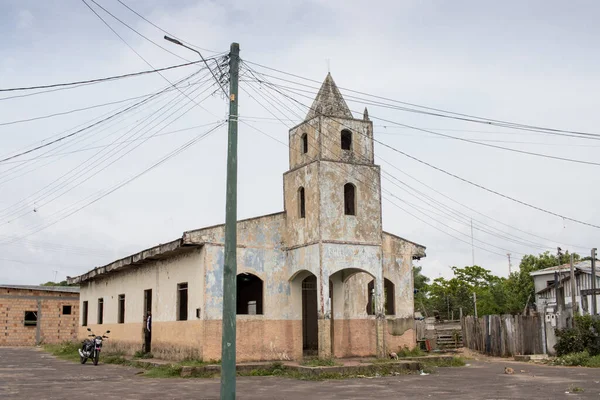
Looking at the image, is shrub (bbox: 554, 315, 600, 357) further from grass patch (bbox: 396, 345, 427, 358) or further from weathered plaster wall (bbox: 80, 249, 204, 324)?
weathered plaster wall (bbox: 80, 249, 204, 324)

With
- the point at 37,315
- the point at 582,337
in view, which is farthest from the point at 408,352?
the point at 37,315

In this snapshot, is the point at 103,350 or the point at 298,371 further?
the point at 103,350

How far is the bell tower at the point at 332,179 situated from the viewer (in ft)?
69.2

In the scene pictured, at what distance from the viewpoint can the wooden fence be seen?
25.9 meters

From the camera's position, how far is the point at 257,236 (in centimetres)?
2183

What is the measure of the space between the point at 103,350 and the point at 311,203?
15.3m

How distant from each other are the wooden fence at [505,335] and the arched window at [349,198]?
30.4ft

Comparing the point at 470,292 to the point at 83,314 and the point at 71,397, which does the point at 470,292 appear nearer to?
the point at 83,314

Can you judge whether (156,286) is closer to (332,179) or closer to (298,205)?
(298,205)

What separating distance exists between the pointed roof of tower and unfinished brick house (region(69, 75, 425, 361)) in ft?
0.17

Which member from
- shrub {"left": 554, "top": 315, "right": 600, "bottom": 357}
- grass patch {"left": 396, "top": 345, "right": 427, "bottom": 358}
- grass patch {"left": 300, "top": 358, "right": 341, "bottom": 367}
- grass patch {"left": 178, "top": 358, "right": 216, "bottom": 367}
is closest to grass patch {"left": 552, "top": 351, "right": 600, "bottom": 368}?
shrub {"left": 554, "top": 315, "right": 600, "bottom": 357}

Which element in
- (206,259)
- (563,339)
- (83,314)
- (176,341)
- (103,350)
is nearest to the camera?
(206,259)

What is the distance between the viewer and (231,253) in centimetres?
1130

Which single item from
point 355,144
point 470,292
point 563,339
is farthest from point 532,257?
point 355,144
